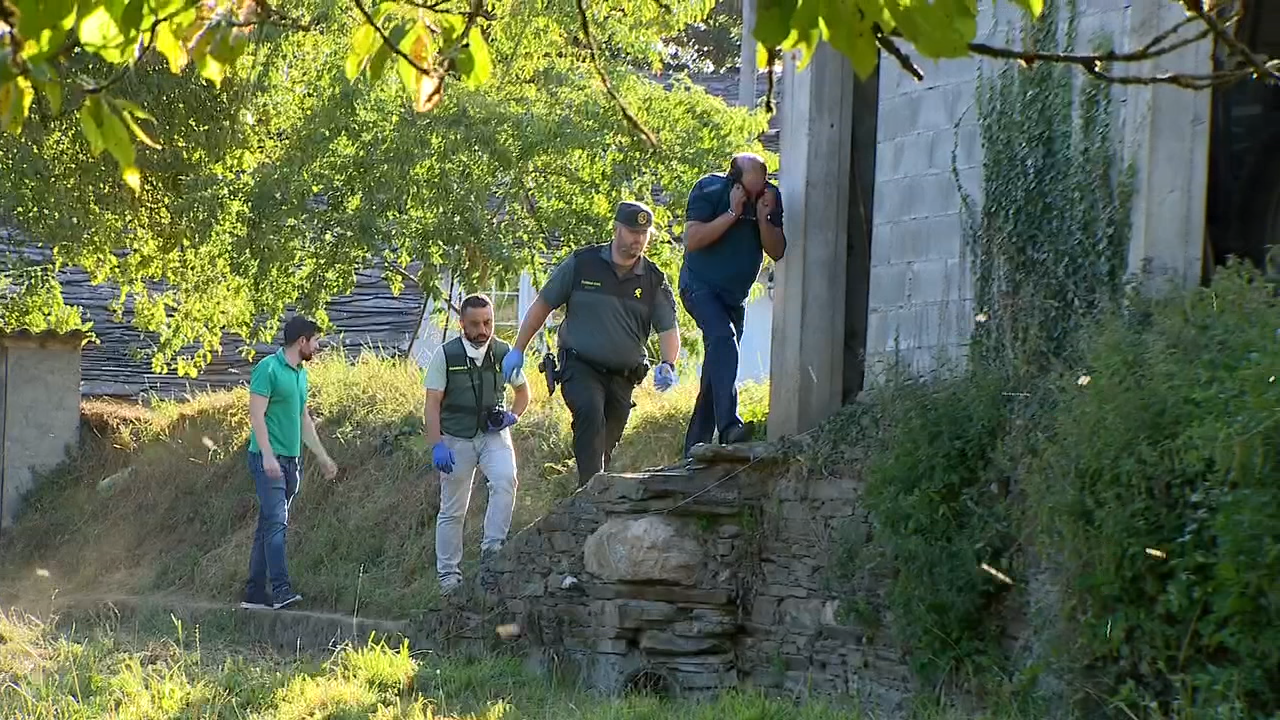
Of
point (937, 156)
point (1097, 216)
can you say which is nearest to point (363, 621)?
point (937, 156)

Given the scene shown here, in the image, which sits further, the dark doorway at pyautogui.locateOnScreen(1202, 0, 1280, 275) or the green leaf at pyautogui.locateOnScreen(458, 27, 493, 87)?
the dark doorway at pyautogui.locateOnScreen(1202, 0, 1280, 275)

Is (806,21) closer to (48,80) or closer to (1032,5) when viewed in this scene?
(1032,5)

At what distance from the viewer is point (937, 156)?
9.35 metres

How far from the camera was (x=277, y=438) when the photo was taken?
41.0 feet

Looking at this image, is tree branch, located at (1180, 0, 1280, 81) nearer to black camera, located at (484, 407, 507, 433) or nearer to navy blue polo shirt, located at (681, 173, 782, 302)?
navy blue polo shirt, located at (681, 173, 782, 302)

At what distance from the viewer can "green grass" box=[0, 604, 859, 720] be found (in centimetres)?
827

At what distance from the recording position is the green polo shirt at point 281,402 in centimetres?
1238

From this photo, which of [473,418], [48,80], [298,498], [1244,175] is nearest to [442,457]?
[473,418]

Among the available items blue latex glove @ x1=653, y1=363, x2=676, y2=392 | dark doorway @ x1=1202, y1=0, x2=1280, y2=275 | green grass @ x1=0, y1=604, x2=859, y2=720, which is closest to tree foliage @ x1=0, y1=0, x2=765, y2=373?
blue latex glove @ x1=653, y1=363, x2=676, y2=392

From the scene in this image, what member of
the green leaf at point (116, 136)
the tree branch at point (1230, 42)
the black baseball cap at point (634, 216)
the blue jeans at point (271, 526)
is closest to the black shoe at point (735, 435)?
the black baseball cap at point (634, 216)

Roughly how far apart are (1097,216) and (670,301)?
321cm

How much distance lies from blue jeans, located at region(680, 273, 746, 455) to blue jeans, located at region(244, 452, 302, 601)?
3.44 m

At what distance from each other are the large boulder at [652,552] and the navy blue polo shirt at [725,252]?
1328mm

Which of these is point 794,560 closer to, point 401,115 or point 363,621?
point 363,621
